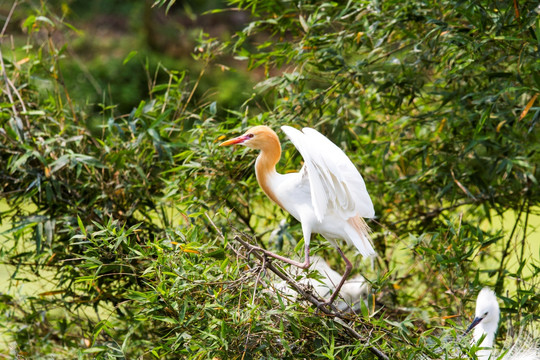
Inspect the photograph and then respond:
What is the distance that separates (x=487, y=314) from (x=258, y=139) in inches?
37.3

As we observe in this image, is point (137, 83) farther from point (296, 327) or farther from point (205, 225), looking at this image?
point (296, 327)

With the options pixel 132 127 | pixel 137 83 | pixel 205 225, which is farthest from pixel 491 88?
pixel 137 83

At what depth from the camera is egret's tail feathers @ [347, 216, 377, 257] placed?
1.71m

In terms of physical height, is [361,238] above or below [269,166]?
below

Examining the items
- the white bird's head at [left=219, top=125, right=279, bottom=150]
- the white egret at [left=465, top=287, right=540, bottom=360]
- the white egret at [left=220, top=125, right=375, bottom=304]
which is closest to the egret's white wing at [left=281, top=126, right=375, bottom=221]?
the white egret at [left=220, top=125, right=375, bottom=304]

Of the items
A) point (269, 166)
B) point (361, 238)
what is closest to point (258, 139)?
point (269, 166)

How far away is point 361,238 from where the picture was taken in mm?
1763

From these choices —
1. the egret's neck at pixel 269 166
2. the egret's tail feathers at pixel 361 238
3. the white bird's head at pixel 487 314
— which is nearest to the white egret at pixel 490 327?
the white bird's head at pixel 487 314

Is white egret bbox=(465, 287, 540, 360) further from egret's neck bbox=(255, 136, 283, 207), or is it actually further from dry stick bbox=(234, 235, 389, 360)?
egret's neck bbox=(255, 136, 283, 207)

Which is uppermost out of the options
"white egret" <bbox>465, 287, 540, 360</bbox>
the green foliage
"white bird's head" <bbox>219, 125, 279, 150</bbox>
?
"white bird's head" <bbox>219, 125, 279, 150</bbox>

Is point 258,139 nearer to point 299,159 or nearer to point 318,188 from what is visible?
point 318,188

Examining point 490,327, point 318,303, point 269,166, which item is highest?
point 269,166

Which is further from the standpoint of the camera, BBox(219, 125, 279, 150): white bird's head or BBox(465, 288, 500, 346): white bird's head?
BBox(465, 288, 500, 346): white bird's head

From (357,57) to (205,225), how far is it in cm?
98
